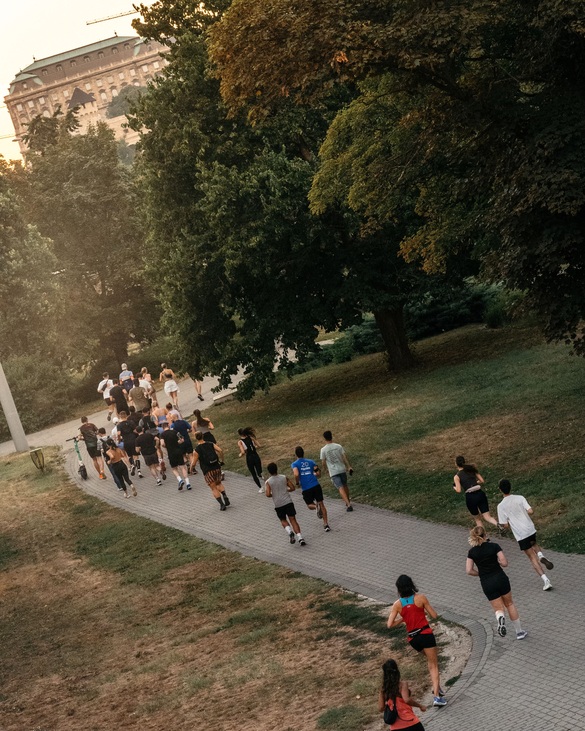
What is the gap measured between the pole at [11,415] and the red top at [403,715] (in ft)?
104

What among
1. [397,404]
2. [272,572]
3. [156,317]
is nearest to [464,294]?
[397,404]

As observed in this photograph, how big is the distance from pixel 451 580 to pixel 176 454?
1103 cm

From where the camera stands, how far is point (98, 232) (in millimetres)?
53250

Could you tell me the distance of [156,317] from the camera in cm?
5406

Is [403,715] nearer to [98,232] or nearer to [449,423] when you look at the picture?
[449,423]

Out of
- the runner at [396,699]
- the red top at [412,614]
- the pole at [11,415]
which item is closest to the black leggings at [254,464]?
the red top at [412,614]

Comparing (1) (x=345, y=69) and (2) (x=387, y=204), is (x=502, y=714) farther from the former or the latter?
(2) (x=387, y=204)

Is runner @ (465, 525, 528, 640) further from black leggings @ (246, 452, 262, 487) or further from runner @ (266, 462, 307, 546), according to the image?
black leggings @ (246, 452, 262, 487)

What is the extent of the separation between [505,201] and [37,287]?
3610cm

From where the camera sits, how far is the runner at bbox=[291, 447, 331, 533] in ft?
57.9

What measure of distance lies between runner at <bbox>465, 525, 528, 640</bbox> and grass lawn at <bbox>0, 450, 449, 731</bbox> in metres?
1.06

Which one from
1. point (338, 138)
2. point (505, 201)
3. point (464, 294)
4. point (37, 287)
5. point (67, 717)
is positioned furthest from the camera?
point (37, 287)

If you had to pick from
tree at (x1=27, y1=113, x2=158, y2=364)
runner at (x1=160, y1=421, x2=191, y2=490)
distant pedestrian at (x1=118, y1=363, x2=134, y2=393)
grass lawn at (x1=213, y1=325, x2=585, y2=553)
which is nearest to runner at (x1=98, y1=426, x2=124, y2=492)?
runner at (x1=160, y1=421, x2=191, y2=490)

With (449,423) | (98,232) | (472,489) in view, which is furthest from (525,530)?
(98,232)
